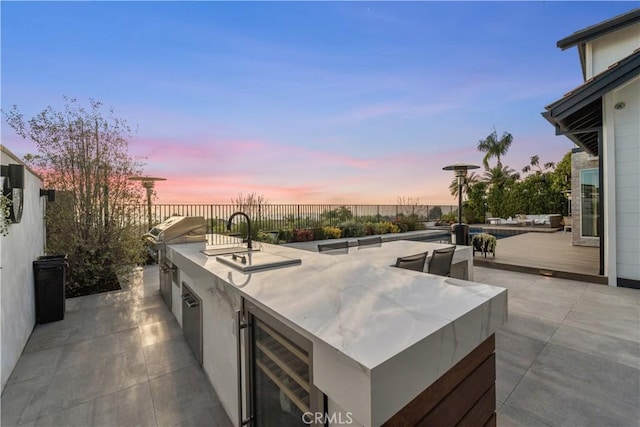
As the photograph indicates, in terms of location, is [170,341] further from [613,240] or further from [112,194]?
[613,240]

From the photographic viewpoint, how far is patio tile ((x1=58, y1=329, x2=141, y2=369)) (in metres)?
2.79

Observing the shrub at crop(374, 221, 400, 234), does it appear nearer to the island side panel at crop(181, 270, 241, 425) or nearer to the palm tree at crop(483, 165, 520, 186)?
the island side panel at crop(181, 270, 241, 425)

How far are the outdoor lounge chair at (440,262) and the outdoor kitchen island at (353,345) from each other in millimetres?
1751

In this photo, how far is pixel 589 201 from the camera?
7.93 meters

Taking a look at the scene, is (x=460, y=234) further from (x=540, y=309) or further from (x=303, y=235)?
(x=303, y=235)

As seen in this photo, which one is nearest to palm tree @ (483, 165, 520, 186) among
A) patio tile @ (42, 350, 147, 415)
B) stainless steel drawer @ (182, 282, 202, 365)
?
stainless steel drawer @ (182, 282, 202, 365)

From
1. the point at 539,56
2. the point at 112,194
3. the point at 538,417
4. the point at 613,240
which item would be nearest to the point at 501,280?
the point at 613,240

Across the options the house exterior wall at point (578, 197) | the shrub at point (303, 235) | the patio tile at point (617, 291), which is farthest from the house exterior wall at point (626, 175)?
the shrub at point (303, 235)

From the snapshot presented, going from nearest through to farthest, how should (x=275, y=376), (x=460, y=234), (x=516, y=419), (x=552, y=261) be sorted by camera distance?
(x=275, y=376), (x=516, y=419), (x=552, y=261), (x=460, y=234)

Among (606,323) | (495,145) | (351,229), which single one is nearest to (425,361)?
(606,323)

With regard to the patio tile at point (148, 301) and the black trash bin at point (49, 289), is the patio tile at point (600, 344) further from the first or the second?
the black trash bin at point (49, 289)

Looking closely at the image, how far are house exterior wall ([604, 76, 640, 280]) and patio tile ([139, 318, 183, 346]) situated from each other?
7.36 meters

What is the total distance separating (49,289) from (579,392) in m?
5.97

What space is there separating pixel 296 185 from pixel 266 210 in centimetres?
186
